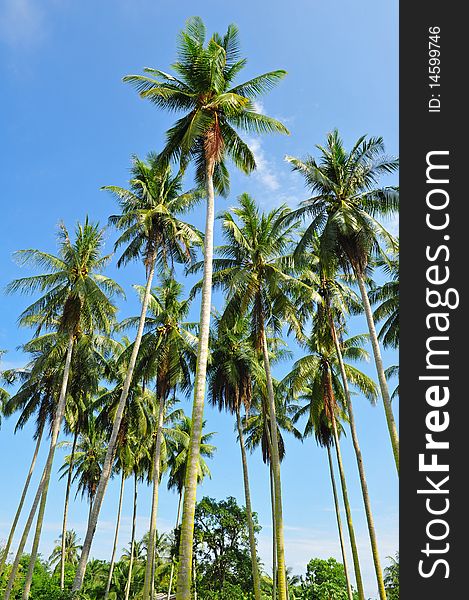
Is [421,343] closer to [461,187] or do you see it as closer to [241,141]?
[461,187]

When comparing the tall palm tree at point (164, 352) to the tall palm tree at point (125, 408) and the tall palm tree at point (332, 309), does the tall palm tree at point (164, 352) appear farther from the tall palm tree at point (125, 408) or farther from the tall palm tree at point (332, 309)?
the tall palm tree at point (332, 309)

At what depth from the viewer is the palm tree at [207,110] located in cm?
1390

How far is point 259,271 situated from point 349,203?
4984 mm

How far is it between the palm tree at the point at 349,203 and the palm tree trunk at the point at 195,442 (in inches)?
200

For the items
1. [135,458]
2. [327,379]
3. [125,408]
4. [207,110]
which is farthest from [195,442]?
[135,458]

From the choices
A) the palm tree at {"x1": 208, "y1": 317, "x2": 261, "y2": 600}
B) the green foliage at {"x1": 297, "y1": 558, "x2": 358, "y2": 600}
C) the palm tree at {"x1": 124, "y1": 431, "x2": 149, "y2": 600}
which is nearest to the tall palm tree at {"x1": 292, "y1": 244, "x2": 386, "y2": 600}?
the palm tree at {"x1": 208, "y1": 317, "x2": 261, "y2": 600}

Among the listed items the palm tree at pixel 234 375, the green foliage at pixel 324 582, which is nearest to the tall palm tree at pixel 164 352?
the palm tree at pixel 234 375

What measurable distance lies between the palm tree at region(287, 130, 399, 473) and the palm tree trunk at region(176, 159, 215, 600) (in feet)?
16.7

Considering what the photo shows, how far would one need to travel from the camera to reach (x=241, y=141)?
16.0 m

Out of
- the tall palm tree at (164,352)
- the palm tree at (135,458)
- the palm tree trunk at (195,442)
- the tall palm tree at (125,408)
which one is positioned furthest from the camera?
the palm tree at (135,458)

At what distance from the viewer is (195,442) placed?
11.6 metres

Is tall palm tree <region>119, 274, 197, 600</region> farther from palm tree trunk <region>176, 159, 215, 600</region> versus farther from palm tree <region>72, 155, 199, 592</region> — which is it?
palm tree trunk <region>176, 159, 215, 600</region>

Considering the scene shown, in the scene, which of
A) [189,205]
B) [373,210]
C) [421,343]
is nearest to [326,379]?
[373,210]

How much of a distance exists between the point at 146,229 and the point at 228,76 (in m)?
8.02
